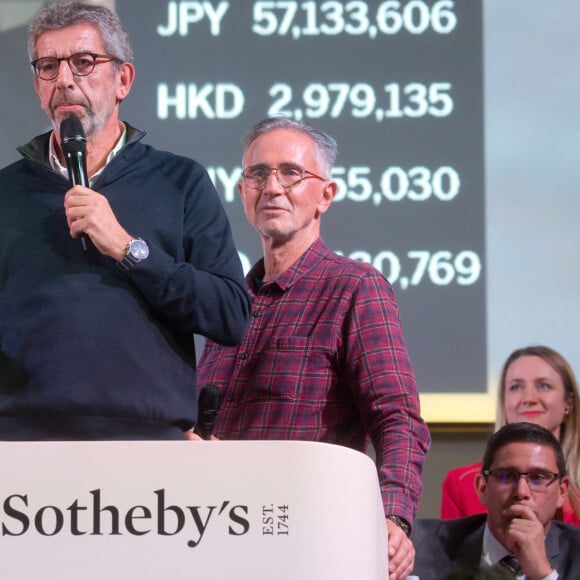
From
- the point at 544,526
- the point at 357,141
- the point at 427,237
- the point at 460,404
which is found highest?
the point at 357,141

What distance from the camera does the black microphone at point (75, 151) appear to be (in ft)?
5.93

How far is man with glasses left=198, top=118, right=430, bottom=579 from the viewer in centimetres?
224

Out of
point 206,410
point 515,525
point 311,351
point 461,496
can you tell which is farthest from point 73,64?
point 461,496

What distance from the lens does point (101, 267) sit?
70.6 inches

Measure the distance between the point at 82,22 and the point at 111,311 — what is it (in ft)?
1.51

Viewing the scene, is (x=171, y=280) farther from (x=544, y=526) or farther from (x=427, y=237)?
(x=427, y=237)

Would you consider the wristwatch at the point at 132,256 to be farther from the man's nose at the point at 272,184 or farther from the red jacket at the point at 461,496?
the red jacket at the point at 461,496

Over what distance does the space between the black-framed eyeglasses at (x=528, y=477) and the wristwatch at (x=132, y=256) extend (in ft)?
4.94

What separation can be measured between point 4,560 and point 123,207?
671mm

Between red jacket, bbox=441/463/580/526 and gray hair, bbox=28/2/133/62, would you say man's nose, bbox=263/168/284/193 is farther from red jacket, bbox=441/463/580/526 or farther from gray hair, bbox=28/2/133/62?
red jacket, bbox=441/463/580/526

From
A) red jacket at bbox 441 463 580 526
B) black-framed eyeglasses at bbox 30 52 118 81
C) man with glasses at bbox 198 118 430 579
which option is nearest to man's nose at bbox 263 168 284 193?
man with glasses at bbox 198 118 430 579

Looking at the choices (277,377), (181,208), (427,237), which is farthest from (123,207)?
(427,237)

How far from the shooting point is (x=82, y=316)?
1.75 metres

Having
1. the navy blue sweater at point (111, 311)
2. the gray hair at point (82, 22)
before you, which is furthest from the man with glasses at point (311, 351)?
the gray hair at point (82, 22)
